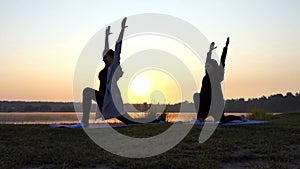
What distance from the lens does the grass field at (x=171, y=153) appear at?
5.13 meters

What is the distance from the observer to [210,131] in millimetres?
8898

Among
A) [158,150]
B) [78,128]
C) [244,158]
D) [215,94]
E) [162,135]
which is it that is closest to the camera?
[244,158]

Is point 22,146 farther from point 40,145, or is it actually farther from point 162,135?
point 162,135

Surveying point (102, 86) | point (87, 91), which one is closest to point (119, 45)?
point (102, 86)

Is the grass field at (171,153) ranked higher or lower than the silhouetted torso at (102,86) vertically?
lower

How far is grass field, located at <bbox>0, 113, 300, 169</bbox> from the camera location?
5.13 meters

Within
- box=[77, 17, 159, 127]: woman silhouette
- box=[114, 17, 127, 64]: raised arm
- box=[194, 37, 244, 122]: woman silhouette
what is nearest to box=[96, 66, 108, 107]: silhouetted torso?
box=[77, 17, 159, 127]: woman silhouette

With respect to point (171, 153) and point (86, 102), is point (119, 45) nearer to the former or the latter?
point (86, 102)

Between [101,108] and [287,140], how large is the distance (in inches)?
214

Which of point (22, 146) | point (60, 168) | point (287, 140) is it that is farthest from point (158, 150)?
point (287, 140)

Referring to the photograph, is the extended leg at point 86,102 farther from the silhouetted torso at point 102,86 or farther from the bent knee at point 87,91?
the silhouetted torso at point 102,86

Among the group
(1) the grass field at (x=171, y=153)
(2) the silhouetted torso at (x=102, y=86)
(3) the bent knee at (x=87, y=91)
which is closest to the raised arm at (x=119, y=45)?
(2) the silhouetted torso at (x=102, y=86)

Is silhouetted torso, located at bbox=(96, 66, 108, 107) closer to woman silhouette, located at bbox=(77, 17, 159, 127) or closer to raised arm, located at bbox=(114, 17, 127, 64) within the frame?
woman silhouette, located at bbox=(77, 17, 159, 127)

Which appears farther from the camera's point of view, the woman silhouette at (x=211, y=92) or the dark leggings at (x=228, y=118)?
the woman silhouette at (x=211, y=92)
